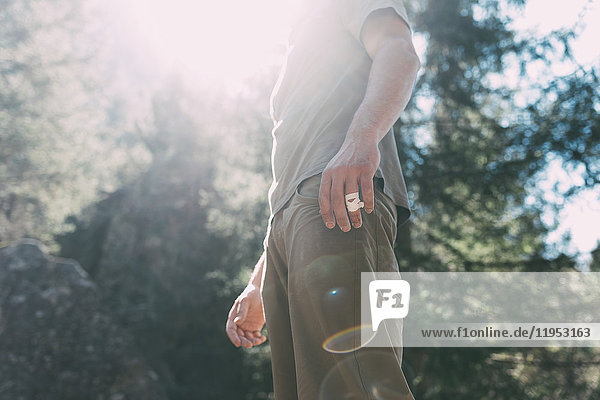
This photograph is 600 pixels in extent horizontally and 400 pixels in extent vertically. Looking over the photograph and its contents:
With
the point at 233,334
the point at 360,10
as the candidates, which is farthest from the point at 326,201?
the point at 233,334

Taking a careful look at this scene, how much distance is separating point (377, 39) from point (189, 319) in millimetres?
9081

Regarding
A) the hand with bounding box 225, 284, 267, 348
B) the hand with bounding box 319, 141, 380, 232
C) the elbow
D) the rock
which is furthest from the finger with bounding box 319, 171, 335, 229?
the rock

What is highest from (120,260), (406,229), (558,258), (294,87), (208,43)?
(208,43)

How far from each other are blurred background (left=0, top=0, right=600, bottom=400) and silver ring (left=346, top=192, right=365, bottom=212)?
0.87 metres

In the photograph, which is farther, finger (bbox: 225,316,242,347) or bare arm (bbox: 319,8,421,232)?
finger (bbox: 225,316,242,347)

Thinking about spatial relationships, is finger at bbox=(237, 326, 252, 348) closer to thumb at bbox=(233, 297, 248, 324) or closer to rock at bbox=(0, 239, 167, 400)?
thumb at bbox=(233, 297, 248, 324)

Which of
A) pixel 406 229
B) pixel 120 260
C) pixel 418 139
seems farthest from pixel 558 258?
pixel 120 260

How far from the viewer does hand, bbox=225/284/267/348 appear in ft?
4.59

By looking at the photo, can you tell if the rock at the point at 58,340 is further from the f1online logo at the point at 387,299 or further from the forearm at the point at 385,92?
the forearm at the point at 385,92

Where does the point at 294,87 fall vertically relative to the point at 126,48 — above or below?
below

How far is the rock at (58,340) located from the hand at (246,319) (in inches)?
225

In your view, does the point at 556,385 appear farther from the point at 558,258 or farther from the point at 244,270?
the point at 244,270

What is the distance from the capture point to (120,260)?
12.6 m

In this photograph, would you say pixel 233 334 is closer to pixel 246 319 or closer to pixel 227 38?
pixel 246 319
